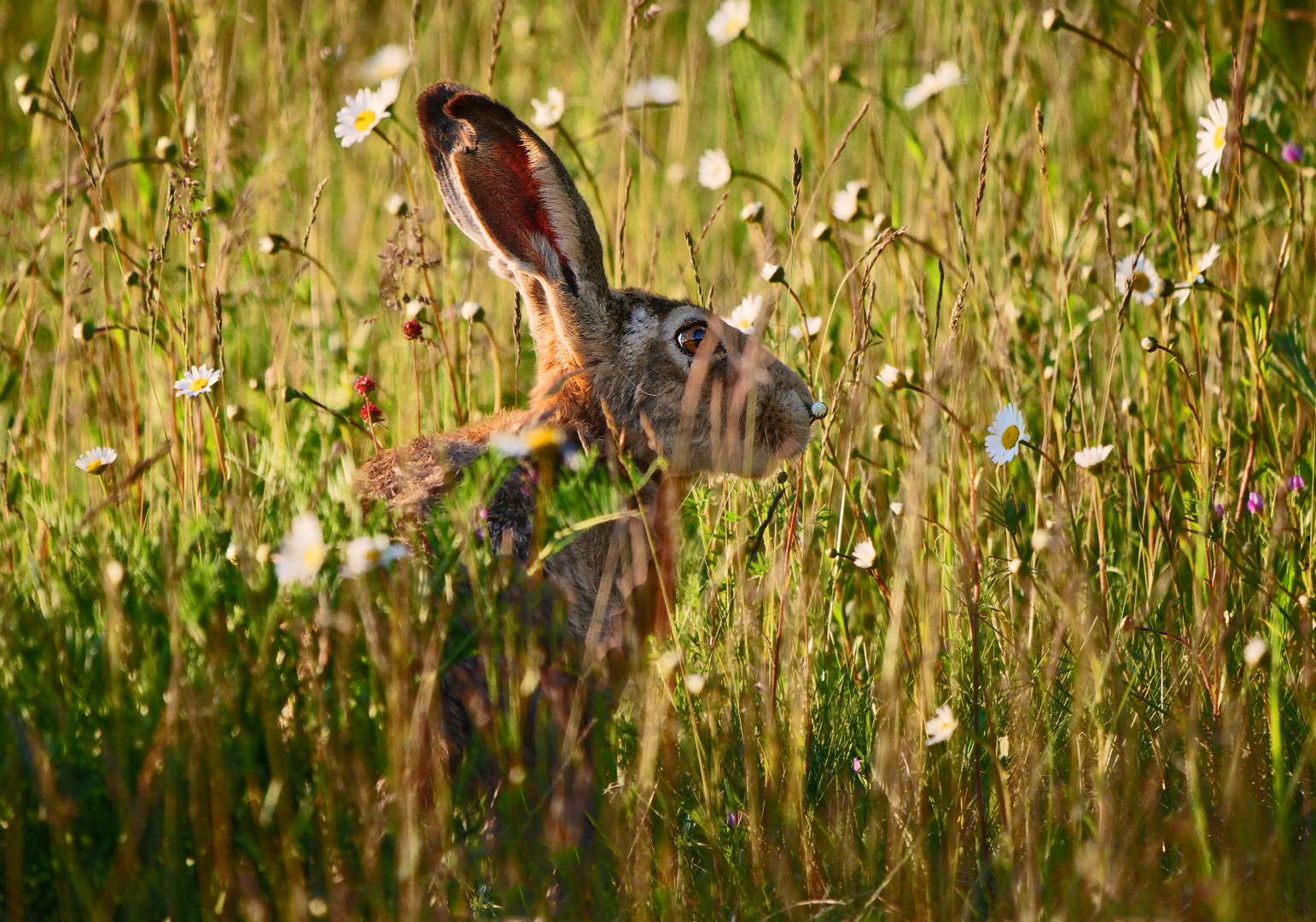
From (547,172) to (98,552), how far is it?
5.40 feet

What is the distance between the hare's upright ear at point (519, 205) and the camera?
3.77 metres

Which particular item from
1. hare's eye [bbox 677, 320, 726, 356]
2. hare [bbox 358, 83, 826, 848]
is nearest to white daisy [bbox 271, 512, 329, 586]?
hare [bbox 358, 83, 826, 848]

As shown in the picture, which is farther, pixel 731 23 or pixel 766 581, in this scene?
pixel 731 23

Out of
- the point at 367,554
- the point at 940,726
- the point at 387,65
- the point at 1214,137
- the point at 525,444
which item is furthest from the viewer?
the point at 387,65

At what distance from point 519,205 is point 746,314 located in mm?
839

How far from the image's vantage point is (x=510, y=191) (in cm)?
389

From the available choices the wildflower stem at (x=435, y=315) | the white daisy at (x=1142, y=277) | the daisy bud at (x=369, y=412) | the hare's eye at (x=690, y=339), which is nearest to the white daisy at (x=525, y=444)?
the daisy bud at (x=369, y=412)

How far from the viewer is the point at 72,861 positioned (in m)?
2.19

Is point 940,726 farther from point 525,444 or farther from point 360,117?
point 360,117

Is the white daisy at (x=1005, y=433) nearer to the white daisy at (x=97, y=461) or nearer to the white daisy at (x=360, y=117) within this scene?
the white daisy at (x=360, y=117)

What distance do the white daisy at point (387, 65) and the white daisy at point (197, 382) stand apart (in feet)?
8.16

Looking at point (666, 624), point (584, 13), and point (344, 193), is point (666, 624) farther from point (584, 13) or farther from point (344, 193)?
point (584, 13)

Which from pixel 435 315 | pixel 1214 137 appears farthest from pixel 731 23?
pixel 1214 137

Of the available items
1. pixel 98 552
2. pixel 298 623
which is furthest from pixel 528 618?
pixel 98 552
